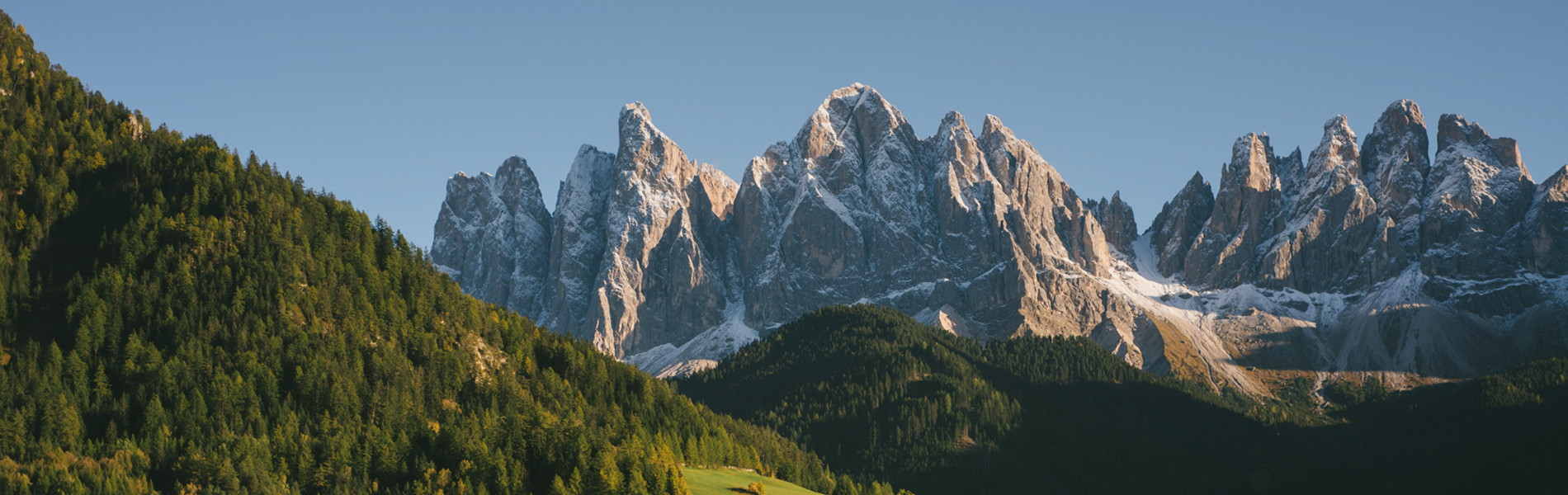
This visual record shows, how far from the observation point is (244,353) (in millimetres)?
144625

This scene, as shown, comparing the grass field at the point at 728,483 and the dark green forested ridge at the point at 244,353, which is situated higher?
the dark green forested ridge at the point at 244,353

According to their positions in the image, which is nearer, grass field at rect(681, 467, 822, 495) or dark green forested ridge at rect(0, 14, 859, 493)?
dark green forested ridge at rect(0, 14, 859, 493)

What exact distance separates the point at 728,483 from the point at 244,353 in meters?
57.2

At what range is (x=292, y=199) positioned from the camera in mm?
174625

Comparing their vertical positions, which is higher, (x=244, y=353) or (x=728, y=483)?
(x=244, y=353)

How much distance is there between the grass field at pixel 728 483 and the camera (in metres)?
142

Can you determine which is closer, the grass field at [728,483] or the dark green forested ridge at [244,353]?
the dark green forested ridge at [244,353]

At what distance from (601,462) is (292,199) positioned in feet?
224

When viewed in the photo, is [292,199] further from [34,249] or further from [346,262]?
[34,249]

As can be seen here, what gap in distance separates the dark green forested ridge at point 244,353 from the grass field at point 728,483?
4253 mm

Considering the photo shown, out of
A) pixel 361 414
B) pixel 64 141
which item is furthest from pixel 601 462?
pixel 64 141

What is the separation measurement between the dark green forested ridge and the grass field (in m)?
4.25

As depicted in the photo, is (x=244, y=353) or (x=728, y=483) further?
(x=728, y=483)

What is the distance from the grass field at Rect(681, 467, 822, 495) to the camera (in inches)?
5605
